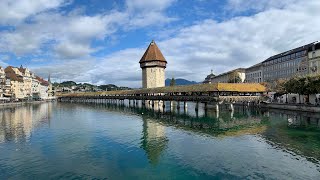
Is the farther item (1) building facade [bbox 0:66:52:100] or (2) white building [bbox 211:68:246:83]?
(2) white building [bbox 211:68:246:83]

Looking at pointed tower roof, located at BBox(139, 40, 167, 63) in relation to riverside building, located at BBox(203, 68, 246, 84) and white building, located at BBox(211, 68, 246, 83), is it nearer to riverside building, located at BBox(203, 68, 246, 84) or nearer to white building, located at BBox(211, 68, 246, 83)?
white building, located at BBox(211, 68, 246, 83)

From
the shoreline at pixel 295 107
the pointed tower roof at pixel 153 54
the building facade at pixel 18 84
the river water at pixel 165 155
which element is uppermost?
the pointed tower roof at pixel 153 54

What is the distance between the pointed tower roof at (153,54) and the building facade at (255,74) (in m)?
31.5

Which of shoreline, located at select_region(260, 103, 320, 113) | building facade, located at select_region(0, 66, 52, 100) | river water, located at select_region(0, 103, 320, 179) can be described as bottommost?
river water, located at select_region(0, 103, 320, 179)

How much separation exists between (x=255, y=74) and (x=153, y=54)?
36795 mm

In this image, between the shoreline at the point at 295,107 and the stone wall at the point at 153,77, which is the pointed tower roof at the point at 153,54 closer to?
the stone wall at the point at 153,77

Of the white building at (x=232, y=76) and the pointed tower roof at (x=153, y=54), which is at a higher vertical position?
the pointed tower roof at (x=153, y=54)

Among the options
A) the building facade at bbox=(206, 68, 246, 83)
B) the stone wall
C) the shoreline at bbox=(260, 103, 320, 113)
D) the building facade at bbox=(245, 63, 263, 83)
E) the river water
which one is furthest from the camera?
the building facade at bbox=(245, 63, 263, 83)

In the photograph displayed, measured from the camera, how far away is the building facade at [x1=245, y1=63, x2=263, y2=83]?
286 feet

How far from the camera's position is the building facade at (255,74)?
286 ft

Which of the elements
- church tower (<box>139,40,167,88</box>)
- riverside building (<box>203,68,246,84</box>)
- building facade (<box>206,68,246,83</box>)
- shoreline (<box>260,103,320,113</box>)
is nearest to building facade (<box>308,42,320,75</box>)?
shoreline (<box>260,103,320,113</box>)

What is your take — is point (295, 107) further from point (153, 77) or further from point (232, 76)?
point (232, 76)

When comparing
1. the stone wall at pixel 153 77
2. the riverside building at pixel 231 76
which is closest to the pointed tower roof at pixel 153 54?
the stone wall at pixel 153 77

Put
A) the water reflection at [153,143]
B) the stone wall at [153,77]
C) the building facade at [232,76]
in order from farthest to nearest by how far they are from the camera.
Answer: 1. the building facade at [232,76]
2. the stone wall at [153,77]
3. the water reflection at [153,143]
